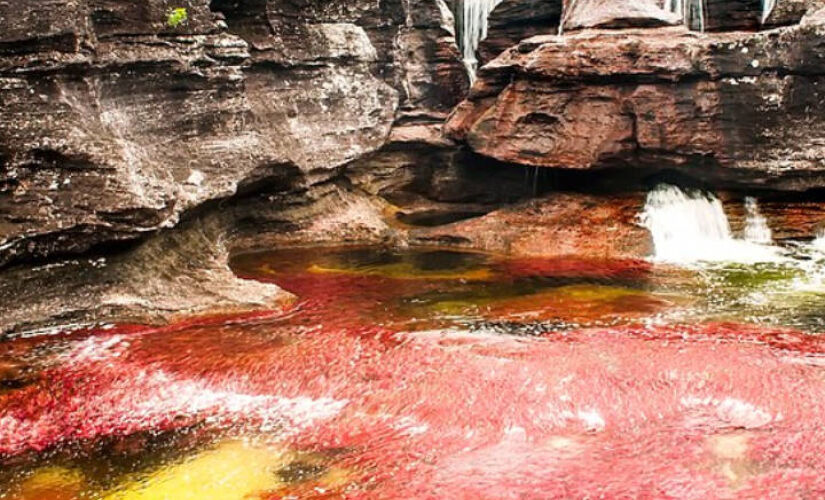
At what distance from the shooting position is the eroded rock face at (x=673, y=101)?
1602cm

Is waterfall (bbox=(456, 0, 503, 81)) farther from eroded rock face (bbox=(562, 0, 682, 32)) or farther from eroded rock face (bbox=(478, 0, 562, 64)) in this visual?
eroded rock face (bbox=(562, 0, 682, 32))

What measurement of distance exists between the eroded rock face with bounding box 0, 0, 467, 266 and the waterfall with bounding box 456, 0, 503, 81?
10.3 feet

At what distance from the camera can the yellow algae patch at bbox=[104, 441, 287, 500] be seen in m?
7.36

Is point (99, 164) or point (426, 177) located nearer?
point (99, 164)

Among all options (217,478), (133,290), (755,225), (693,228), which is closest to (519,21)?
(693,228)

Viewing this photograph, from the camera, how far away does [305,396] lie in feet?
30.5

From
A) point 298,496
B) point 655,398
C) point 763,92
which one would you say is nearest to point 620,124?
point 763,92

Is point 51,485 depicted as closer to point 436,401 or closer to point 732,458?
point 436,401

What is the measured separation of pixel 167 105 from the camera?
14.0 metres

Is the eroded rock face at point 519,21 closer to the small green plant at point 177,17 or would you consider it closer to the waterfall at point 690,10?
the waterfall at point 690,10

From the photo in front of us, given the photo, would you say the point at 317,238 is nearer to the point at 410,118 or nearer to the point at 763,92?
the point at 410,118

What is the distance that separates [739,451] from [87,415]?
292 inches

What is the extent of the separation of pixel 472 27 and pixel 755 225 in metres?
10.9

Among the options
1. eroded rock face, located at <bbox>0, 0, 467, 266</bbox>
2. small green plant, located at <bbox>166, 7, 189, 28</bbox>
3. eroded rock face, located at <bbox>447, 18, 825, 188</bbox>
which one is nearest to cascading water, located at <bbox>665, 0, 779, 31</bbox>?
eroded rock face, located at <bbox>447, 18, 825, 188</bbox>
